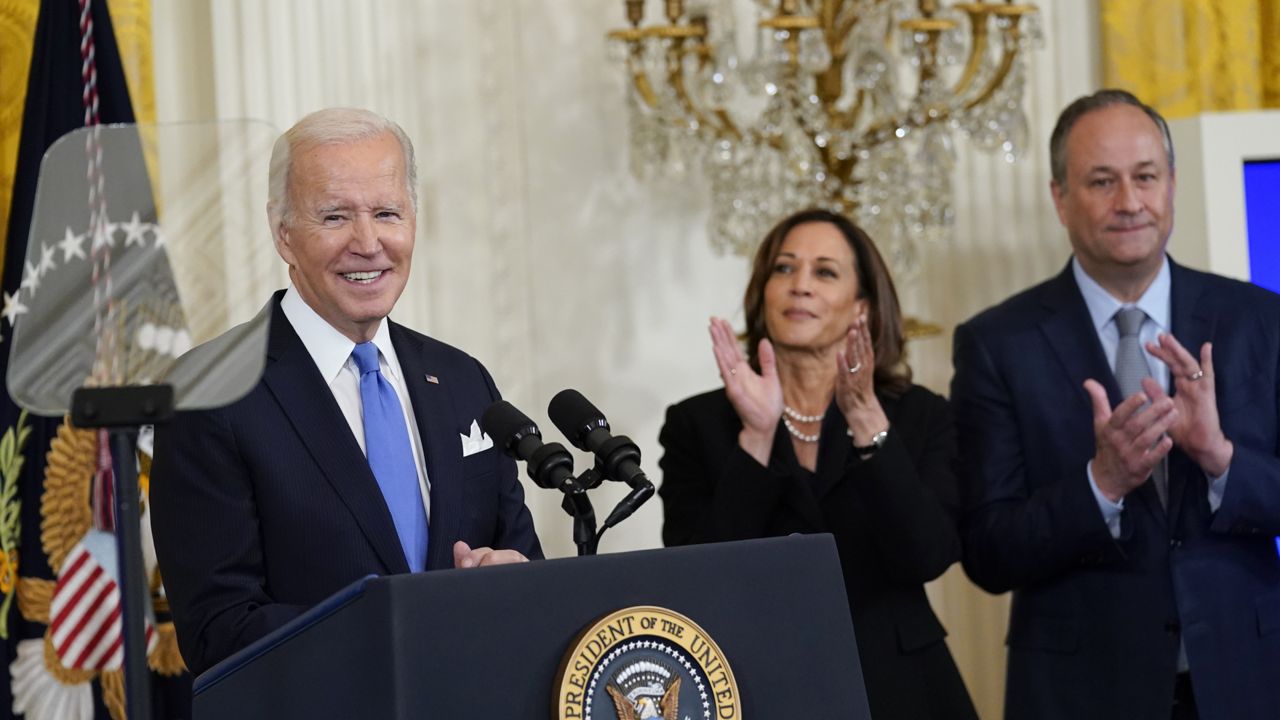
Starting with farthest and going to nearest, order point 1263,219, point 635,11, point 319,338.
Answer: point 635,11, point 1263,219, point 319,338

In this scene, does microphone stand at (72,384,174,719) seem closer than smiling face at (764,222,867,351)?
Yes

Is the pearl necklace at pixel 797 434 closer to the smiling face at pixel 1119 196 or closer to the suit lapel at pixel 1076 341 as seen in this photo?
the suit lapel at pixel 1076 341

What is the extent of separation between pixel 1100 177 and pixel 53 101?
2.28 metres

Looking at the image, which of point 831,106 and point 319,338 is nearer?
point 319,338

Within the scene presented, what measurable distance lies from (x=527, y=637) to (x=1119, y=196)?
208cm

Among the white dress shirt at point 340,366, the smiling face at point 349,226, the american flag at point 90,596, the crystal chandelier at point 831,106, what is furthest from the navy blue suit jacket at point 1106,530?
the american flag at point 90,596

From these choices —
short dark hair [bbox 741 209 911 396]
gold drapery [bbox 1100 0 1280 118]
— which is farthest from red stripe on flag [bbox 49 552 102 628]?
gold drapery [bbox 1100 0 1280 118]

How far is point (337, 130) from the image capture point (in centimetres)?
228

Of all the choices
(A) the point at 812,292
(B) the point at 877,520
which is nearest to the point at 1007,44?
(A) the point at 812,292

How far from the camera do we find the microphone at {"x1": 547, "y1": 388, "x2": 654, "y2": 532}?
1941 millimetres

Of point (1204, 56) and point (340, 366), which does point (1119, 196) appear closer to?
point (1204, 56)

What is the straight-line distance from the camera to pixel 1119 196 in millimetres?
3328

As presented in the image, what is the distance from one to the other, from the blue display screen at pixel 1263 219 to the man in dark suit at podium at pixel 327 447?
217 cm

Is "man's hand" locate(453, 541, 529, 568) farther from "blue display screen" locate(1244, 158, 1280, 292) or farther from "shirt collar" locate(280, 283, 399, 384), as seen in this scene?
"blue display screen" locate(1244, 158, 1280, 292)
